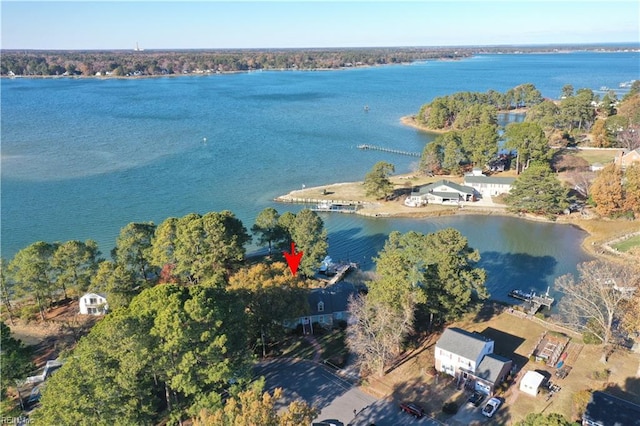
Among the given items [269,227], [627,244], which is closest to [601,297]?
[627,244]

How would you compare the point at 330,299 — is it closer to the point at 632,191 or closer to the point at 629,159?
the point at 632,191

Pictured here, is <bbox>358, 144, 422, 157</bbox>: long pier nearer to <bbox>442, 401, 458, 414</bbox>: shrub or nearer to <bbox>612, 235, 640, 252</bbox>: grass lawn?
<bbox>612, 235, 640, 252</bbox>: grass lawn

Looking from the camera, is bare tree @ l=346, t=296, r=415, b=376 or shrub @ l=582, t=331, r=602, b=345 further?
shrub @ l=582, t=331, r=602, b=345

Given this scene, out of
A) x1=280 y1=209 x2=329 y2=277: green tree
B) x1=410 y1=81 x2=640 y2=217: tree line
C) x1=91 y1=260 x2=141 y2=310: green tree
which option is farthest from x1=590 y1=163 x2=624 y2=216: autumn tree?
x1=91 y1=260 x2=141 y2=310: green tree

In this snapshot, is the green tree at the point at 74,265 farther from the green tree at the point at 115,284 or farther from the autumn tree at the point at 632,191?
the autumn tree at the point at 632,191

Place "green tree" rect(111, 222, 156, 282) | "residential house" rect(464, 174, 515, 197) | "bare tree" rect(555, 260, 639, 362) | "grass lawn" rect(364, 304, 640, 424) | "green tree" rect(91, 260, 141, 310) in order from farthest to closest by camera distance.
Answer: "residential house" rect(464, 174, 515, 197) < "green tree" rect(111, 222, 156, 282) < "green tree" rect(91, 260, 141, 310) < "bare tree" rect(555, 260, 639, 362) < "grass lawn" rect(364, 304, 640, 424)

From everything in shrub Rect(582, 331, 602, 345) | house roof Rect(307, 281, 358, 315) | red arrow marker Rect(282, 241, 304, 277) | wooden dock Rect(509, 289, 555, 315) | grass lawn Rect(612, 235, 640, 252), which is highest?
red arrow marker Rect(282, 241, 304, 277)
